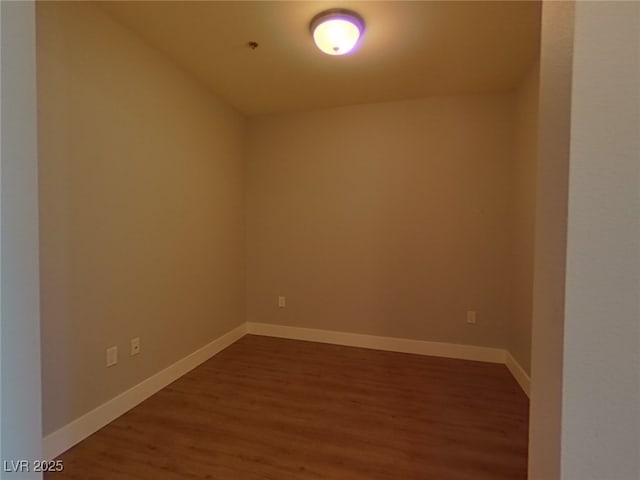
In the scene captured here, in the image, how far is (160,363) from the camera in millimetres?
2514

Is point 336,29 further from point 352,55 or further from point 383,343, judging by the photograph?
point 383,343

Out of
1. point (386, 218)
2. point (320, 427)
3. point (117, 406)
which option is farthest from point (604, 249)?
point (386, 218)

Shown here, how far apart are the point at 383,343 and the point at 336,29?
278cm

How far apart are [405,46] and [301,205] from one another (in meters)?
1.83

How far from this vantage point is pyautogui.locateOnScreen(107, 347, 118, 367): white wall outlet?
2086mm

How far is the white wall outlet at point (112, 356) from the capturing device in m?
2.09

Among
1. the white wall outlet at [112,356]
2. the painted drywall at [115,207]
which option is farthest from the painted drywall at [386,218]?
the white wall outlet at [112,356]

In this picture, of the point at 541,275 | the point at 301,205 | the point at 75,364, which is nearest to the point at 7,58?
the point at 541,275

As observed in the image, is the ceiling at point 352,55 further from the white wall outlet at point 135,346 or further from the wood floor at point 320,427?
the wood floor at point 320,427

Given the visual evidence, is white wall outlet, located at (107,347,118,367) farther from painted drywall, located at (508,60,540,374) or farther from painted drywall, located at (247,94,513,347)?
painted drywall, located at (508,60,540,374)

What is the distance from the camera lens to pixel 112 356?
83.1 inches

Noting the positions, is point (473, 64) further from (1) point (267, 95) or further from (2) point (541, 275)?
(2) point (541, 275)

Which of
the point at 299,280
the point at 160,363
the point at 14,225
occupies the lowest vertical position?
the point at 160,363

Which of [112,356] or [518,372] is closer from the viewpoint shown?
[112,356]
